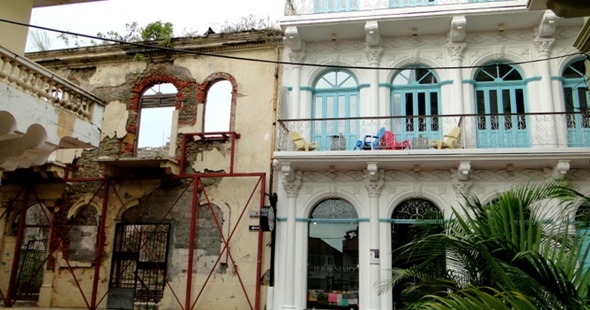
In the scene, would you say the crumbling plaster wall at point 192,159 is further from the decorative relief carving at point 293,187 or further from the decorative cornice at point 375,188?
the decorative cornice at point 375,188

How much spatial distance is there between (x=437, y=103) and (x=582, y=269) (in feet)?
30.5

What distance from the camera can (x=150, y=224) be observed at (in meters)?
13.6

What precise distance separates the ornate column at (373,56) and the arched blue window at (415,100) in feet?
1.67

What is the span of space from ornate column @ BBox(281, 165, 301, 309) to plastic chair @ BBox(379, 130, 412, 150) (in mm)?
2207

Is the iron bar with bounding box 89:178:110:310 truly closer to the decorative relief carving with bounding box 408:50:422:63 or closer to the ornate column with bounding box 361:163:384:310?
the ornate column with bounding box 361:163:384:310

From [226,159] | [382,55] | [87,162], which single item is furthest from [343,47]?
[87,162]

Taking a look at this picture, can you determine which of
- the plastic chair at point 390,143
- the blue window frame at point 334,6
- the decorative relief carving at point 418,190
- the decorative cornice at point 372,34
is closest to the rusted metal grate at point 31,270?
the plastic chair at point 390,143

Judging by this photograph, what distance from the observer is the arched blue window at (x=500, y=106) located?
1202 centimetres

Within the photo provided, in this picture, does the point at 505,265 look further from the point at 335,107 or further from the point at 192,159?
the point at 192,159

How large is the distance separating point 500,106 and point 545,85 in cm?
111

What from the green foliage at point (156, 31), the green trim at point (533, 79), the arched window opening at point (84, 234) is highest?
the green foliage at point (156, 31)

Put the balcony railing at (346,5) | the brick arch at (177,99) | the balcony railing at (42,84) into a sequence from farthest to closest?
the brick arch at (177,99) → the balcony railing at (346,5) → the balcony railing at (42,84)

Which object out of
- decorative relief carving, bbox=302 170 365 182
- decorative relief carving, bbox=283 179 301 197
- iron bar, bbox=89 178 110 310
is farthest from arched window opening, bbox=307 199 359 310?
iron bar, bbox=89 178 110 310

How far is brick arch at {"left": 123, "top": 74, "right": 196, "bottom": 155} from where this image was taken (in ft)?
46.0
